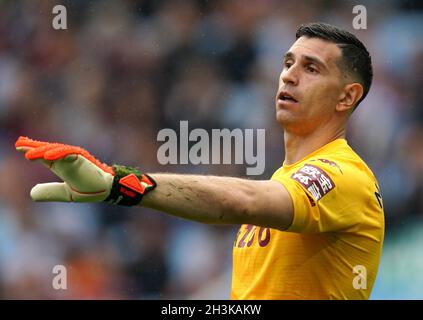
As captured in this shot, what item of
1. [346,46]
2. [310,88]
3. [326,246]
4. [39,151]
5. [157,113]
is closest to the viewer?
[39,151]

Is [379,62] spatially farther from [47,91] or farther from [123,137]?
[47,91]

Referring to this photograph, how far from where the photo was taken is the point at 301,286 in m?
3.98

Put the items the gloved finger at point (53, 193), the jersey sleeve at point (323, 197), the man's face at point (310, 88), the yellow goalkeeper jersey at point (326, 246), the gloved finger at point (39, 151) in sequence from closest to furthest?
the gloved finger at point (39, 151) → the gloved finger at point (53, 193) → the jersey sleeve at point (323, 197) → the yellow goalkeeper jersey at point (326, 246) → the man's face at point (310, 88)

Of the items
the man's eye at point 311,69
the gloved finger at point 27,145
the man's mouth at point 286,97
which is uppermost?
the man's eye at point 311,69

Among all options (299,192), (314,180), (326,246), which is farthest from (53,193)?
(326,246)

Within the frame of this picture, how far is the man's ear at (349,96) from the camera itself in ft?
14.8

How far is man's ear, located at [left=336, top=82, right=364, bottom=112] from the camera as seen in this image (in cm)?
450

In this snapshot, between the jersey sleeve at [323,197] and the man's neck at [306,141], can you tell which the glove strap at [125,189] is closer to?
the jersey sleeve at [323,197]

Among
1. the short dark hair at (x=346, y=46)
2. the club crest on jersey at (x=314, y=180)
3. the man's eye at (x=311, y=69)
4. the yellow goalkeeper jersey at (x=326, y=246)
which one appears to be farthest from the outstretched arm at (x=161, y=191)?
the short dark hair at (x=346, y=46)

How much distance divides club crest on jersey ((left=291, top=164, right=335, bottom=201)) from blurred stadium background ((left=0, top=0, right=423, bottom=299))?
3.88 metres

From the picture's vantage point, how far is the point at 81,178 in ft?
9.84

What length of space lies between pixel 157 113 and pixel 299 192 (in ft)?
17.4

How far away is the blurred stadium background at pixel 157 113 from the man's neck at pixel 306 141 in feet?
10.8

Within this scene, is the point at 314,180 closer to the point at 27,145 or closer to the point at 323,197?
the point at 323,197
